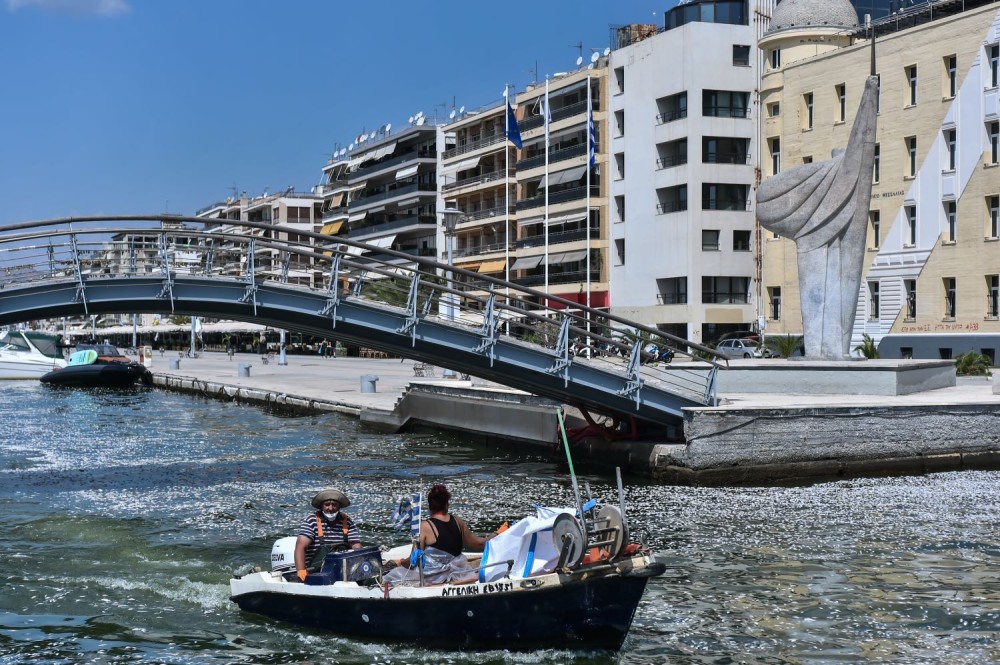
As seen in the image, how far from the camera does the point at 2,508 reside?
901 inches

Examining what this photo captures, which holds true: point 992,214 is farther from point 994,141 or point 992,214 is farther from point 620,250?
point 620,250

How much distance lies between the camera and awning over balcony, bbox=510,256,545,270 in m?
84.4

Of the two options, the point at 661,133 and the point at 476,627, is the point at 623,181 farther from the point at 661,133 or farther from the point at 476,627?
the point at 476,627

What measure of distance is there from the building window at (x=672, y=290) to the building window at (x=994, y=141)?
21613 millimetres

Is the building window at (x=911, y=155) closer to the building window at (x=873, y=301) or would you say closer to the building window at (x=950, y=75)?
the building window at (x=950, y=75)

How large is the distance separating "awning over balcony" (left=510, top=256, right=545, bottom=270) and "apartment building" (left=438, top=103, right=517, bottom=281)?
104 inches

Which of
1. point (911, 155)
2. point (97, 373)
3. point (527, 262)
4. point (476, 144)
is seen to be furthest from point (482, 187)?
point (911, 155)

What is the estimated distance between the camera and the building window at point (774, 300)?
65562 millimetres

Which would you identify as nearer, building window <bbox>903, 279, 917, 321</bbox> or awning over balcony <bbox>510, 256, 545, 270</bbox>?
building window <bbox>903, 279, 917, 321</bbox>

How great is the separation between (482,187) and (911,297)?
143ft

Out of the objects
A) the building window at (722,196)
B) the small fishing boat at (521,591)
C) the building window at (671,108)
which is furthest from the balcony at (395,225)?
the small fishing boat at (521,591)

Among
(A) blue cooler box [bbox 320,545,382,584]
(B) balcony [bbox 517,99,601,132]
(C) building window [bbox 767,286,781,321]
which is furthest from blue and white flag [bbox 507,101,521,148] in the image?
(A) blue cooler box [bbox 320,545,382,584]

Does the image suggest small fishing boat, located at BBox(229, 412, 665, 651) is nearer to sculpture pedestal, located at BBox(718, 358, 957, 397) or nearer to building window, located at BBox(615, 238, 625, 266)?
sculpture pedestal, located at BBox(718, 358, 957, 397)

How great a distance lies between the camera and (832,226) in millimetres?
31797
